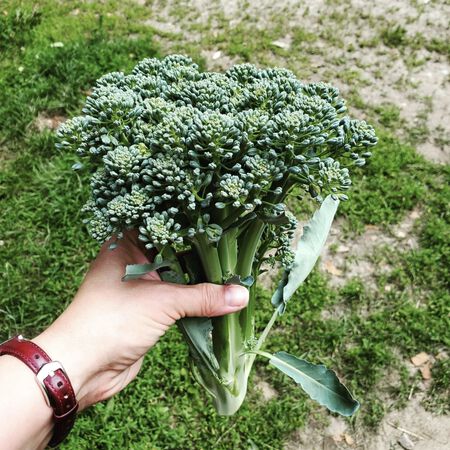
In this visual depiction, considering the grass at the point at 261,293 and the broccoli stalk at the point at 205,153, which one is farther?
the grass at the point at 261,293

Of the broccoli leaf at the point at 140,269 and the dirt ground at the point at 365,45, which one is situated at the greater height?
the broccoli leaf at the point at 140,269

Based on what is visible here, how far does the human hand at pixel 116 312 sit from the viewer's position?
1714 mm

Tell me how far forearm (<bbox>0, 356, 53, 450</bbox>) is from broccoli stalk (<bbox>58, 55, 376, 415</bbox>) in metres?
0.43

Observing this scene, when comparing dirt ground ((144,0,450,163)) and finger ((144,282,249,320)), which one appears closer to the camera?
finger ((144,282,249,320))

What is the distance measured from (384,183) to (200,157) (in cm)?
223

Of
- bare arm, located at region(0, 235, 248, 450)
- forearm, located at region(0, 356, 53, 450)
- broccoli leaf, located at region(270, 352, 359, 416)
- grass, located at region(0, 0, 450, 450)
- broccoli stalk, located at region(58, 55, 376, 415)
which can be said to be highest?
broccoli stalk, located at region(58, 55, 376, 415)

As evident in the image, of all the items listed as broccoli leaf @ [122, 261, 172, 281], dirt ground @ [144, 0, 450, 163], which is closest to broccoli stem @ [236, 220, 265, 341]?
broccoli leaf @ [122, 261, 172, 281]

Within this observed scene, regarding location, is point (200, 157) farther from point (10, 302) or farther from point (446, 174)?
point (446, 174)

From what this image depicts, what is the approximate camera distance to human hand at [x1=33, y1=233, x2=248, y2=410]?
171cm

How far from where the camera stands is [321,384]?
1.88 m

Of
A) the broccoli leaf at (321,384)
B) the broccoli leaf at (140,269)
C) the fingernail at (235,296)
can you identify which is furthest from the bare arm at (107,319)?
the broccoli leaf at (321,384)

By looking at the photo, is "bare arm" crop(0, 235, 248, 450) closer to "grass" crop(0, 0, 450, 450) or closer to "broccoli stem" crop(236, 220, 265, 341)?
"broccoli stem" crop(236, 220, 265, 341)

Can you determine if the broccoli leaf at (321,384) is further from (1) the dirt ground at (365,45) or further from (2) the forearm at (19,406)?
(1) the dirt ground at (365,45)

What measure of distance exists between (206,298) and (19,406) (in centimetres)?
60
